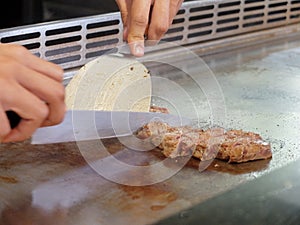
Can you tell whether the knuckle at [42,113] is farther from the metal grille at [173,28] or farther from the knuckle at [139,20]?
the metal grille at [173,28]

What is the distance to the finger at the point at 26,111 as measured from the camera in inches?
33.9

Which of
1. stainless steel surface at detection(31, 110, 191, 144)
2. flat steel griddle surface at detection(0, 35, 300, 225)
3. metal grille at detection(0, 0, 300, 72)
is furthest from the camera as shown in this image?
metal grille at detection(0, 0, 300, 72)

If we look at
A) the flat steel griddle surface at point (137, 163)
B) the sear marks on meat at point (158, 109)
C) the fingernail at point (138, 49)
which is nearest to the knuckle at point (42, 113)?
the flat steel griddle surface at point (137, 163)

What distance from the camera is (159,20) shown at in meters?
1.36

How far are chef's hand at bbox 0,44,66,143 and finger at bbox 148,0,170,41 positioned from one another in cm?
48

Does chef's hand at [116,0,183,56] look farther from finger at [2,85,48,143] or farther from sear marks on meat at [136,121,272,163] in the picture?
finger at [2,85,48,143]

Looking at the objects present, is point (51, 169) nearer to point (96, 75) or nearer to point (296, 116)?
point (96, 75)

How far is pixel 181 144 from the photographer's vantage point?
1.37 meters

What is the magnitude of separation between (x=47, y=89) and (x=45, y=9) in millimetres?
1931

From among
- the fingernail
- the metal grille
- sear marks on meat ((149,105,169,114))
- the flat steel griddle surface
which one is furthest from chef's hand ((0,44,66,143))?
the metal grille

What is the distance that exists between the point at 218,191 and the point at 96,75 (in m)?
0.42

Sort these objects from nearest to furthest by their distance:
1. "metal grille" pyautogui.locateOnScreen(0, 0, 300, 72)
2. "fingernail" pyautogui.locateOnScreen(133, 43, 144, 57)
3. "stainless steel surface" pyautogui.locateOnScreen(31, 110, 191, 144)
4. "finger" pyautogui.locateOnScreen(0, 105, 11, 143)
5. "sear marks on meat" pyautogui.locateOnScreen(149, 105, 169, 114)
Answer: "finger" pyautogui.locateOnScreen(0, 105, 11, 143) < "fingernail" pyautogui.locateOnScreen(133, 43, 144, 57) < "stainless steel surface" pyautogui.locateOnScreen(31, 110, 191, 144) < "sear marks on meat" pyautogui.locateOnScreen(149, 105, 169, 114) < "metal grille" pyautogui.locateOnScreen(0, 0, 300, 72)

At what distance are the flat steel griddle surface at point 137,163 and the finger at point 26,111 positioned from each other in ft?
0.77

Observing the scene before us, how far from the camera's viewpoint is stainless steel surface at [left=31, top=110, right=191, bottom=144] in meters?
1.43
